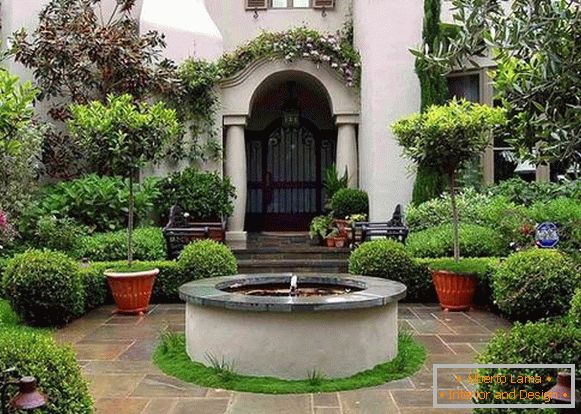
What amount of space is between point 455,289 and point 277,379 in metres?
3.73

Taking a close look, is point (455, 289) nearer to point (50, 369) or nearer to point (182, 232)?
point (182, 232)

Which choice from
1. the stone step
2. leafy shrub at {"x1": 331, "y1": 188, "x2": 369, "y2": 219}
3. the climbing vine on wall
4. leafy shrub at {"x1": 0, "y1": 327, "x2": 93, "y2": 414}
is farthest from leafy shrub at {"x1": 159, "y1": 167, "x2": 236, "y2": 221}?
leafy shrub at {"x1": 0, "y1": 327, "x2": 93, "y2": 414}

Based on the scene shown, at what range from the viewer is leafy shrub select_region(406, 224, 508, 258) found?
31.0ft

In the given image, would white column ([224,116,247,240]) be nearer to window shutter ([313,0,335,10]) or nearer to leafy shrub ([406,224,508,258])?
window shutter ([313,0,335,10])

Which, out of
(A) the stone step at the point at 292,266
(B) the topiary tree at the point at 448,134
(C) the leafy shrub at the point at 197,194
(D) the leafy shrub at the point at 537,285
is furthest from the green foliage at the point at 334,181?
(D) the leafy shrub at the point at 537,285

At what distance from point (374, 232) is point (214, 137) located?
4.29m

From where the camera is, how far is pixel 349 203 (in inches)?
483

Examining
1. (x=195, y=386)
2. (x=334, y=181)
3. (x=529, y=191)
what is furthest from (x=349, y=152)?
(x=195, y=386)

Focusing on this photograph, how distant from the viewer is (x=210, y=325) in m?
5.54

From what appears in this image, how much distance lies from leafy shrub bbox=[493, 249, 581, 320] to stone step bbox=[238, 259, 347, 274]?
3.71 m

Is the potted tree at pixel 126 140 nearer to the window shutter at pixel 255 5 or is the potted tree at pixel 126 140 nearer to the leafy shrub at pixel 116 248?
the leafy shrub at pixel 116 248

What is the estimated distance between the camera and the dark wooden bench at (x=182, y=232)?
391 inches

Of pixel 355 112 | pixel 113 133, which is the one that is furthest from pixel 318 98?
pixel 113 133

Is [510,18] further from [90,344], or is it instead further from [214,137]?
[214,137]
